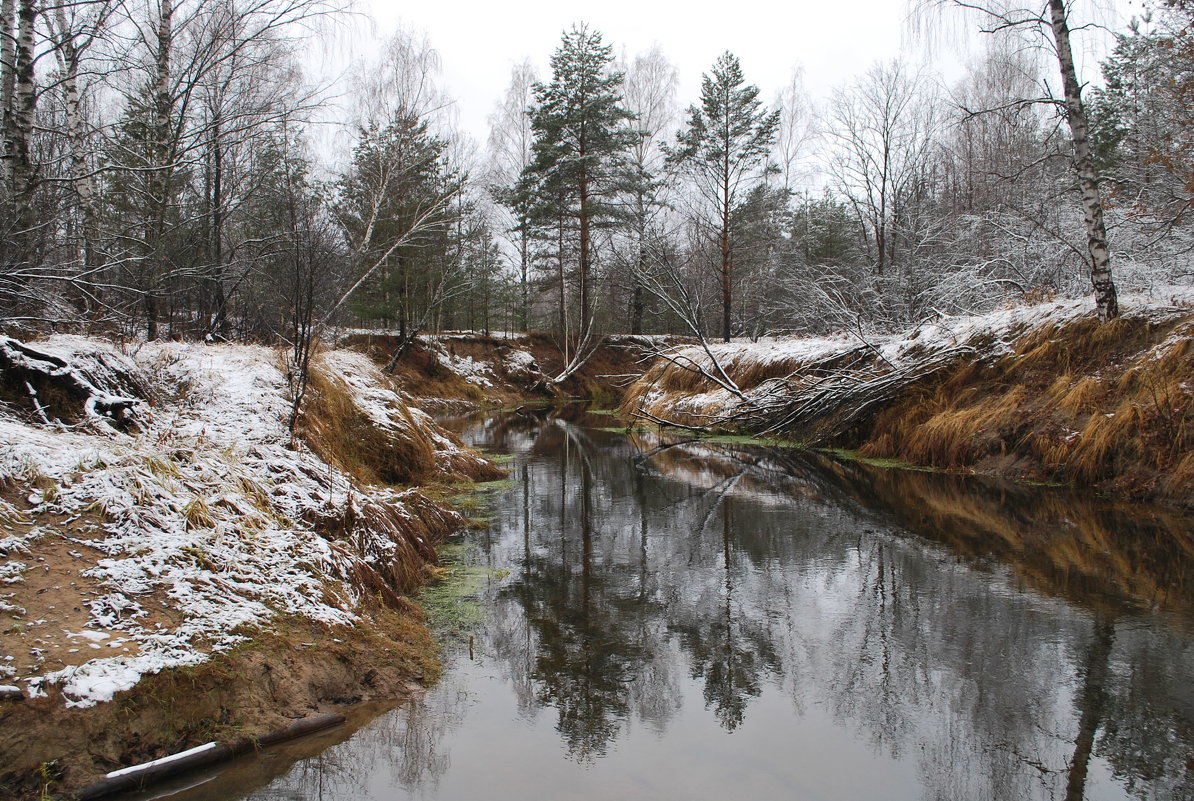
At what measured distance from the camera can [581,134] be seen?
2361cm

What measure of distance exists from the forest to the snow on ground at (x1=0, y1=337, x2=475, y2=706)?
37.2 inches

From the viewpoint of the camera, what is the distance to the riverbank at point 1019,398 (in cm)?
725

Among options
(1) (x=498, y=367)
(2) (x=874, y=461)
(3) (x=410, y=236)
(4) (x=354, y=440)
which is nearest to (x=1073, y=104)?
(2) (x=874, y=461)

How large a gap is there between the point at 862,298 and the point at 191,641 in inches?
715

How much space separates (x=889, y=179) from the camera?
17500 mm

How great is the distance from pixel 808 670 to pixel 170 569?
331 cm

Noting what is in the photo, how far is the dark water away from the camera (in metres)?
2.77

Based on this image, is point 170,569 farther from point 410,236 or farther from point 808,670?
point 410,236

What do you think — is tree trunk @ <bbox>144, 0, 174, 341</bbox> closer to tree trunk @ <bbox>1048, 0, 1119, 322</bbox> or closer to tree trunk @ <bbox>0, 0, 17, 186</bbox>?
tree trunk @ <bbox>0, 0, 17, 186</bbox>

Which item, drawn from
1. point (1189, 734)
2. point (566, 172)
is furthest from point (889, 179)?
point (1189, 734)

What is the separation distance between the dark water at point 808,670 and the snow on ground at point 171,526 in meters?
0.69

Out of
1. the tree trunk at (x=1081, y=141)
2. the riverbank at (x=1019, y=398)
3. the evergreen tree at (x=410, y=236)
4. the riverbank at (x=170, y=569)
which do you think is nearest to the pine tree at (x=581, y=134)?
the evergreen tree at (x=410, y=236)

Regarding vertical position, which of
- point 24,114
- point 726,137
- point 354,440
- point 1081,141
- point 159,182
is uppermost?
point 726,137

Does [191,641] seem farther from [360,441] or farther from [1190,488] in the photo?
[1190,488]
